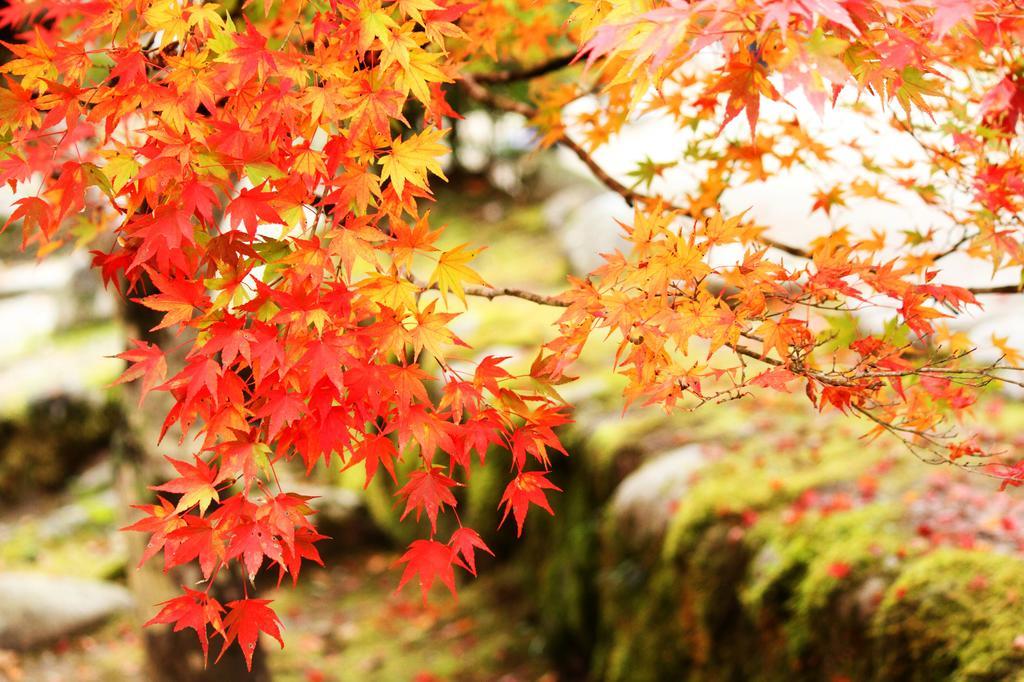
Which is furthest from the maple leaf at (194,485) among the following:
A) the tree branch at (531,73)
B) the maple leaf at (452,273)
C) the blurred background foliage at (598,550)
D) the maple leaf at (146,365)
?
the tree branch at (531,73)

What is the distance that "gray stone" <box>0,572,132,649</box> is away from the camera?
5980 mm

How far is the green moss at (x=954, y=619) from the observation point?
2668 mm

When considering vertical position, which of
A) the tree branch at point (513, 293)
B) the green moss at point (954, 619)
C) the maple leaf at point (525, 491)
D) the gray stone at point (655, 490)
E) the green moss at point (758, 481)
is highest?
the tree branch at point (513, 293)

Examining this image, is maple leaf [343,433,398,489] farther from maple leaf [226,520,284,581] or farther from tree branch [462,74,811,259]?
tree branch [462,74,811,259]

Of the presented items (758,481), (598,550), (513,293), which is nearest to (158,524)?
(513,293)

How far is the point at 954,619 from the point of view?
2.83m

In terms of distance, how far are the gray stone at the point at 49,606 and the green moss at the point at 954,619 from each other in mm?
5450

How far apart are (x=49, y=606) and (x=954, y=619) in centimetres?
581

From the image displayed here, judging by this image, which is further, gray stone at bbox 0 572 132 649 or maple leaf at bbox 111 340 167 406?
gray stone at bbox 0 572 132 649

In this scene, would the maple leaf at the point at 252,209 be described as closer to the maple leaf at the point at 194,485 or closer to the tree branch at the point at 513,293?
the maple leaf at the point at 194,485

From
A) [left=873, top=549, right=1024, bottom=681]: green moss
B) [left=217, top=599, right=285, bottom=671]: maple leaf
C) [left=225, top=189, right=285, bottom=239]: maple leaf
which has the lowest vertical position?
[left=873, top=549, right=1024, bottom=681]: green moss

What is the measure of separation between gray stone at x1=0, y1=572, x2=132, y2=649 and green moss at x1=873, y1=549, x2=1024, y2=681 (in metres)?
5.45

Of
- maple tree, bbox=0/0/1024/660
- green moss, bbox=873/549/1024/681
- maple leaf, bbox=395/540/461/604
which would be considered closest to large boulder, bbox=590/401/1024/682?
green moss, bbox=873/549/1024/681

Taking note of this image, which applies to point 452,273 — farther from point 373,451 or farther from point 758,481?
point 758,481
